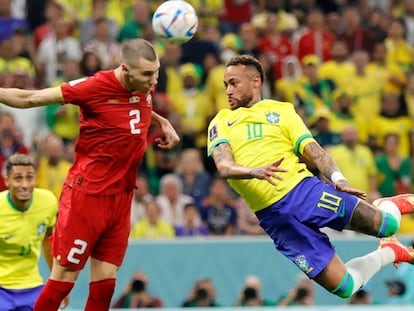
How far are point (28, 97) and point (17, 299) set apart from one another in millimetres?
2274

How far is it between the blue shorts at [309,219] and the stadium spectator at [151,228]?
529 cm

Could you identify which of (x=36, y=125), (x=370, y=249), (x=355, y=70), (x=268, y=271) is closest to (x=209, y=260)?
(x=268, y=271)

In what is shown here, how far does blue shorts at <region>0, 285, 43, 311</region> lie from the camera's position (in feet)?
36.2

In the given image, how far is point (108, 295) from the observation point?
10453 mm

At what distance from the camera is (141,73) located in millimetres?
9969

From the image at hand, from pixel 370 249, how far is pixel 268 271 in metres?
1.32

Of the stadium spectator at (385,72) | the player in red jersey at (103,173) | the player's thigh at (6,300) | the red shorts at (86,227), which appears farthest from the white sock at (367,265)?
the stadium spectator at (385,72)

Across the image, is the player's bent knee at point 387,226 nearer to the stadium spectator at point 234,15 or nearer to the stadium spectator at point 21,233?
the stadium spectator at point 21,233

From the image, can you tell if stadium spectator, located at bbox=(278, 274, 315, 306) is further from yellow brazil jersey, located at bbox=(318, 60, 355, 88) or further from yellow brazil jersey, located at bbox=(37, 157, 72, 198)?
yellow brazil jersey, located at bbox=(318, 60, 355, 88)

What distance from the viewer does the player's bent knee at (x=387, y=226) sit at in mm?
10188

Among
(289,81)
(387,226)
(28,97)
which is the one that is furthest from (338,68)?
(28,97)

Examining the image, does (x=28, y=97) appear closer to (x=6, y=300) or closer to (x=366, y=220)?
(x=6, y=300)

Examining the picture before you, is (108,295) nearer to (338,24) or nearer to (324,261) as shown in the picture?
(324,261)

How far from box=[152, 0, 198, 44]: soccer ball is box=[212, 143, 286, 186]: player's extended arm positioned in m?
1.40
